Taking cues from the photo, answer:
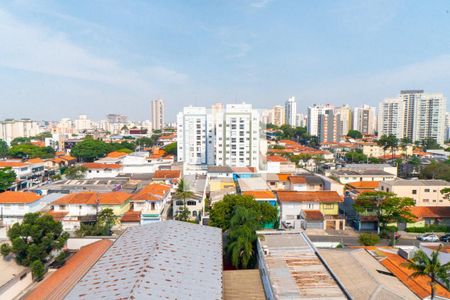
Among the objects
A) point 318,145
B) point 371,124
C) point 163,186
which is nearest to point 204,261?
point 163,186

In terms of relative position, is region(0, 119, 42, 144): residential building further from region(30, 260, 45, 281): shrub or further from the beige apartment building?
the beige apartment building

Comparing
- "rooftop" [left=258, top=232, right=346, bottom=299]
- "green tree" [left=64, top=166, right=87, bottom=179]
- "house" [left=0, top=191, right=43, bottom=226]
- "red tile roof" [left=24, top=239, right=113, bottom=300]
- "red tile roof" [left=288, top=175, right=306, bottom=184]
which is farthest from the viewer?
"green tree" [left=64, top=166, right=87, bottom=179]

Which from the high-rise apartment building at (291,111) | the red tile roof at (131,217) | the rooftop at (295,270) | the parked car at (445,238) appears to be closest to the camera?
the rooftop at (295,270)

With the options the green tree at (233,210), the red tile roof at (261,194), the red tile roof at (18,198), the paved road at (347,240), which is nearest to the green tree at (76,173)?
the red tile roof at (18,198)

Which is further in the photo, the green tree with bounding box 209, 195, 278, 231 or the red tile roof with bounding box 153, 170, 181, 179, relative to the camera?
the red tile roof with bounding box 153, 170, 181, 179

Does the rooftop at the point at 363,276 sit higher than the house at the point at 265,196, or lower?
lower

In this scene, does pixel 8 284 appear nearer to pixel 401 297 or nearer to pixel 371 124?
pixel 401 297

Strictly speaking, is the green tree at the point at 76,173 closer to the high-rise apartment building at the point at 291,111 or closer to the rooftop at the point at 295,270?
the rooftop at the point at 295,270

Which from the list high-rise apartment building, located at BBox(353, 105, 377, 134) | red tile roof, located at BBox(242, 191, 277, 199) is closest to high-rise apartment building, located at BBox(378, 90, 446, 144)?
high-rise apartment building, located at BBox(353, 105, 377, 134)

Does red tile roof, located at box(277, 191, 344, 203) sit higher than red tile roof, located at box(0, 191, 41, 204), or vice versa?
red tile roof, located at box(277, 191, 344, 203)
